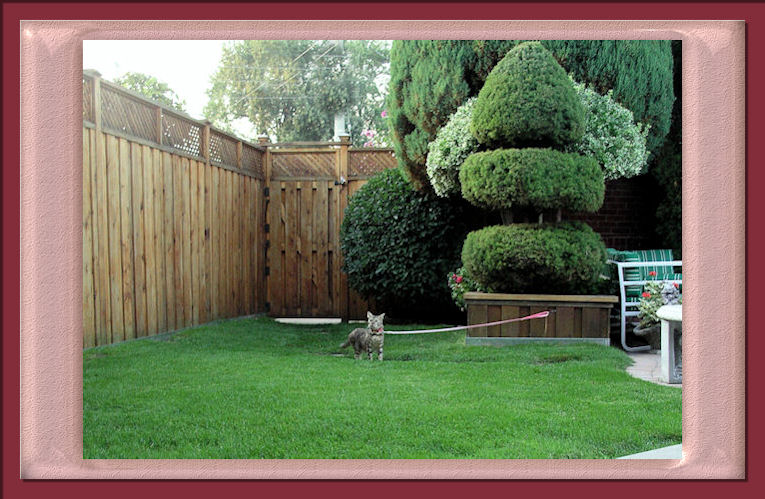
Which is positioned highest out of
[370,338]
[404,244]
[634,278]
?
[404,244]

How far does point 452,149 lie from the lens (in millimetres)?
6164

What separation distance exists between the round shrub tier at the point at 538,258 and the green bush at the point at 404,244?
1.65 metres

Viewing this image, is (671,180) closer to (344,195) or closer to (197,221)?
(344,195)

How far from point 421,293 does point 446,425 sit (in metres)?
4.15

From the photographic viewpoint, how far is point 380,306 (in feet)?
27.3

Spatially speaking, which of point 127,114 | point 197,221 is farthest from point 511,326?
point 127,114

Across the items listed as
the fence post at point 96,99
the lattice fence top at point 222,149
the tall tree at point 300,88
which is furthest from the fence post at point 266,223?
the tall tree at point 300,88

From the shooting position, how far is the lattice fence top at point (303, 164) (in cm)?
872

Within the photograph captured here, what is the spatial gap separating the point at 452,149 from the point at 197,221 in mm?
2819

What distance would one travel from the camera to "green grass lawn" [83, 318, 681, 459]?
2.94m

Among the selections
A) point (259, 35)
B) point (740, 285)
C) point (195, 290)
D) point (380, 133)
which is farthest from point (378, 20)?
point (380, 133)

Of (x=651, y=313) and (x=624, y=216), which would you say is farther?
(x=624, y=216)

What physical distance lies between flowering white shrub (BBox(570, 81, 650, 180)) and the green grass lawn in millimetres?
1921

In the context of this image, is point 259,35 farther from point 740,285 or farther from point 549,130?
point 549,130
